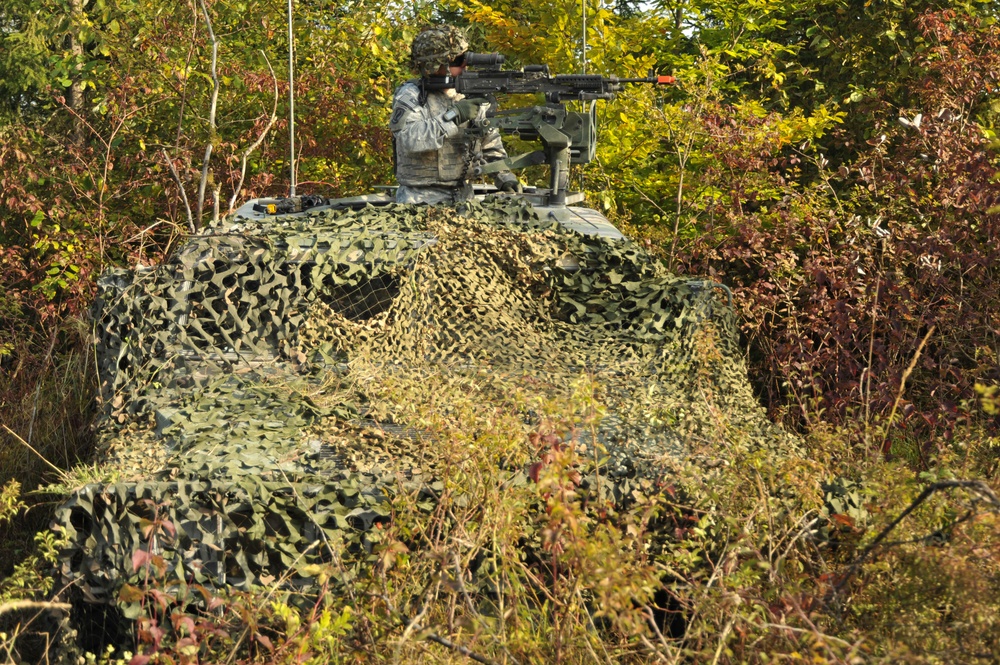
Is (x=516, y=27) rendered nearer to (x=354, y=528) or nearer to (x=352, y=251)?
(x=352, y=251)

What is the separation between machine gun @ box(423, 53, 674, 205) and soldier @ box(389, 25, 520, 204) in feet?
0.27

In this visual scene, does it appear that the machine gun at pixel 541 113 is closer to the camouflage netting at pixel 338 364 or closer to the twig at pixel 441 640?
the camouflage netting at pixel 338 364

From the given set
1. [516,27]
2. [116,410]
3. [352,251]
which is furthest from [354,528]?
[516,27]

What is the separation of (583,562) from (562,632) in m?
0.38

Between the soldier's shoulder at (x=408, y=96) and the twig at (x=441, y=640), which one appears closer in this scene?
the twig at (x=441, y=640)

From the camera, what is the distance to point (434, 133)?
690 cm

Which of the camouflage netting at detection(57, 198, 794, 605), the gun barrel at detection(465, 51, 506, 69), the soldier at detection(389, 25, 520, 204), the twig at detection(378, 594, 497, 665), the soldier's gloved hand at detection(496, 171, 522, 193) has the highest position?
the gun barrel at detection(465, 51, 506, 69)

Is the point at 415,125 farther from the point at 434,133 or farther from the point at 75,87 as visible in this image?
the point at 75,87

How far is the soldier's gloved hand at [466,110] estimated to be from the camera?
22.8 ft

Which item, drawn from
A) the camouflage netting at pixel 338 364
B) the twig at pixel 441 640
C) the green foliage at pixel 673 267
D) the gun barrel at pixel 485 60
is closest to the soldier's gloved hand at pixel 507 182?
the gun barrel at pixel 485 60

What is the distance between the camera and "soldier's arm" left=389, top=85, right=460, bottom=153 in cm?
691

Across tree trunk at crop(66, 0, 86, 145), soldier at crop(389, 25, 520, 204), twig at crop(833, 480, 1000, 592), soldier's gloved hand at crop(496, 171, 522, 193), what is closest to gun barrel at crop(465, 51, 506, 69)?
soldier at crop(389, 25, 520, 204)

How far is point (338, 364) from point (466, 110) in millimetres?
2442

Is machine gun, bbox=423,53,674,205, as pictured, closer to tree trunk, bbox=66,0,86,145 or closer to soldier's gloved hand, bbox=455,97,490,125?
soldier's gloved hand, bbox=455,97,490,125
